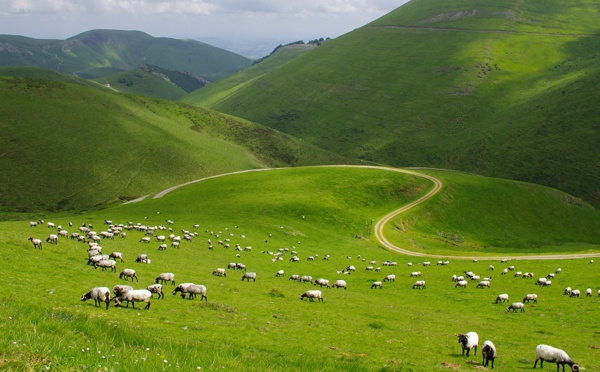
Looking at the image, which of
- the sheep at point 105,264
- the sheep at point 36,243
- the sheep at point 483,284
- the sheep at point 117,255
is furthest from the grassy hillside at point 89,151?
the sheep at point 483,284

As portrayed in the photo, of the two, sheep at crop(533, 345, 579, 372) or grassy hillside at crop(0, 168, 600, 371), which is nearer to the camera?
grassy hillside at crop(0, 168, 600, 371)

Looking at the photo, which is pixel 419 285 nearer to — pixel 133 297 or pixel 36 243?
pixel 133 297

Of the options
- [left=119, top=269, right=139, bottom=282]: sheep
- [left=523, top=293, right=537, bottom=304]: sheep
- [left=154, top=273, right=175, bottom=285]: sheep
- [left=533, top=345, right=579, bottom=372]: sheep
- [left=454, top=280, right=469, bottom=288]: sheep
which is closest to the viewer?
[left=533, top=345, right=579, bottom=372]: sheep

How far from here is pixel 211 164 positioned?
159125 millimetres

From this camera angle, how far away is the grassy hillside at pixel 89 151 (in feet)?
401

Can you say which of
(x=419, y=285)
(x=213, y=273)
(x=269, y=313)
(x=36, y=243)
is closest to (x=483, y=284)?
(x=419, y=285)

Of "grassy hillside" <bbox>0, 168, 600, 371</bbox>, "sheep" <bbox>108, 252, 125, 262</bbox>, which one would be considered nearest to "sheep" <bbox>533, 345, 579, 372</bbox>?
"grassy hillside" <bbox>0, 168, 600, 371</bbox>

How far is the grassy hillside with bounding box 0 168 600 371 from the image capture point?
9453 millimetres

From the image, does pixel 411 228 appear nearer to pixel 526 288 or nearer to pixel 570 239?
pixel 570 239

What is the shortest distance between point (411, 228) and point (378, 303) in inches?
2512

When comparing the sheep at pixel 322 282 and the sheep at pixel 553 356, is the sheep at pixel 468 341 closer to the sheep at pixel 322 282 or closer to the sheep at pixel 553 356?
the sheep at pixel 553 356

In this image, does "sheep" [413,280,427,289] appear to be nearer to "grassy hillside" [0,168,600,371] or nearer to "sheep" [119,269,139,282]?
"grassy hillside" [0,168,600,371]

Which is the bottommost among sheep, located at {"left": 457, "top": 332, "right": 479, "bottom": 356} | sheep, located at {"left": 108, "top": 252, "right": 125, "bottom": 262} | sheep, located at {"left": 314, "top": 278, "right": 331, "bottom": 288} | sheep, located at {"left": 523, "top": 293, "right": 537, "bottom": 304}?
sheep, located at {"left": 314, "top": 278, "right": 331, "bottom": 288}

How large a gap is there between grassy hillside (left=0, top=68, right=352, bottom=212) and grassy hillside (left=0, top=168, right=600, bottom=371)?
54.8 meters
